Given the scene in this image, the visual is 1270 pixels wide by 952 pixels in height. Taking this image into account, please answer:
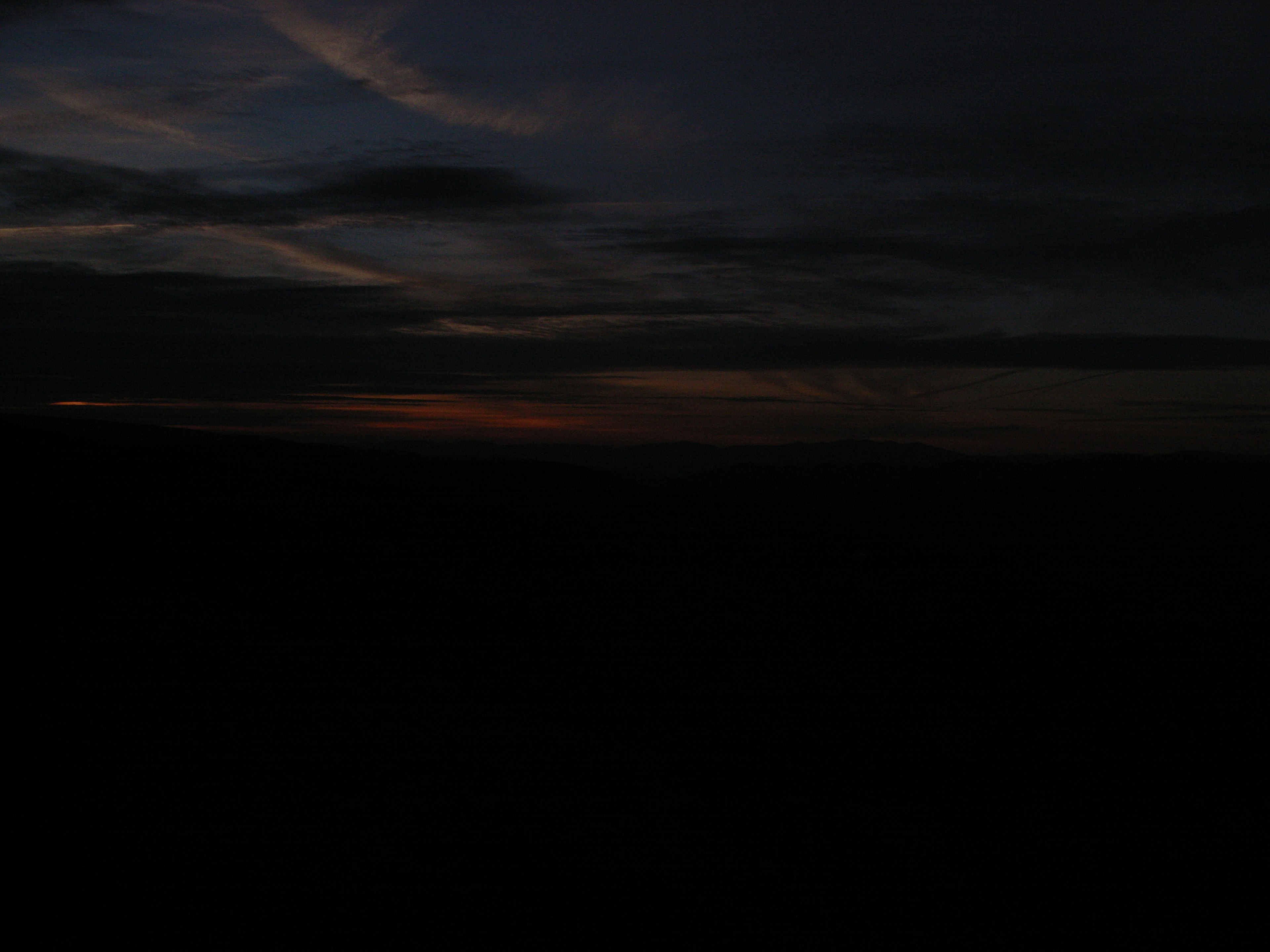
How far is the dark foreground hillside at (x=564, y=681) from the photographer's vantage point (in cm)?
998

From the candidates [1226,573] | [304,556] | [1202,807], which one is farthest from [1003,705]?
[1226,573]

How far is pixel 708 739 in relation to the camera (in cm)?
1307

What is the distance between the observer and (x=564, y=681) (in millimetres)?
15555

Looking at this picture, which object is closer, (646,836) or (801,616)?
(646,836)

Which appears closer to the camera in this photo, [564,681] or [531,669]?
[564,681]

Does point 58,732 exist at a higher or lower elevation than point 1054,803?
higher

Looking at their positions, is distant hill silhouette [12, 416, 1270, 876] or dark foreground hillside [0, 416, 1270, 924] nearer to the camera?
dark foreground hillside [0, 416, 1270, 924]

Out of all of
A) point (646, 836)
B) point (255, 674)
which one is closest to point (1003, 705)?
point (646, 836)

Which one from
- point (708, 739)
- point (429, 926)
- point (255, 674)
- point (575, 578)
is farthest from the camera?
point (575, 578)

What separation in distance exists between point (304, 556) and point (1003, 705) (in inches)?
811

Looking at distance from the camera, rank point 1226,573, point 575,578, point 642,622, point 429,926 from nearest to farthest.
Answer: point 429,926, point 642,622, point 575,578, point 1226,573

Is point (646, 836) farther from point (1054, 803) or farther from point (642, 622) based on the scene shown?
point (642, 622)

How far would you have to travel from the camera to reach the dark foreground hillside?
9.98m

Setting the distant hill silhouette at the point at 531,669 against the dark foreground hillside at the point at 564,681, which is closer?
the dark foreground hillside at the point at 564,681
